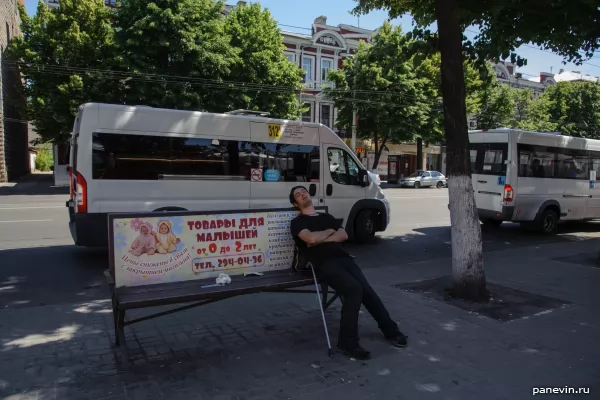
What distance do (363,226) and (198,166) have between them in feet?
12.9

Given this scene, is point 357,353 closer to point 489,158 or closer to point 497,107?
point 489,158

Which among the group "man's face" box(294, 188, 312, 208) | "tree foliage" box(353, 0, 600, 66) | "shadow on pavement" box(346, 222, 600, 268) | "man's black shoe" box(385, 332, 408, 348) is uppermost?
"tree foliage" box(353, 0, 600, 66)

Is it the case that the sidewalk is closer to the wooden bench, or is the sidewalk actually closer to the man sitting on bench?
the man sitting on bench

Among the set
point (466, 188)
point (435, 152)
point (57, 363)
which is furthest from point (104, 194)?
point (435, 152)

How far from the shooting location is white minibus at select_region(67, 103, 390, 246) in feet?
24.1

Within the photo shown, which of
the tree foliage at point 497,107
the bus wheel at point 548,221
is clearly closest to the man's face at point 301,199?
the bus wheel at point 548,221

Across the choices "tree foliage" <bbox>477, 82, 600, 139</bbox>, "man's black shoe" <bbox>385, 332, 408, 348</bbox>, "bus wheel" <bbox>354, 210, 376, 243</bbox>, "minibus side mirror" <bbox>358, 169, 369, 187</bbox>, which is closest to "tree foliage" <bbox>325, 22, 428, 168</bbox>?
"tree foliage" <bbox>477, 82, 600, 139</bbox>

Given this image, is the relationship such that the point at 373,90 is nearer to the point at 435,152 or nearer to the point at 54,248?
the point at 435,152

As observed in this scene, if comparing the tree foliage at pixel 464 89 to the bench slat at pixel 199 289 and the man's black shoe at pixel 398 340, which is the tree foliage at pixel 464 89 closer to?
the man's black shoe at pixel 398 340

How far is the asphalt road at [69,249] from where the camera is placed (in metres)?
6.24

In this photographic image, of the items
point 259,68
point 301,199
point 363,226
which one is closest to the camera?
point 301,199

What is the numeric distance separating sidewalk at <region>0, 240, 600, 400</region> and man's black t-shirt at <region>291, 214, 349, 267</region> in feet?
2.63

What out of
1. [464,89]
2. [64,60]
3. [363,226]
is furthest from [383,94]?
[464,89]

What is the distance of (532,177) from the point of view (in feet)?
38.7
